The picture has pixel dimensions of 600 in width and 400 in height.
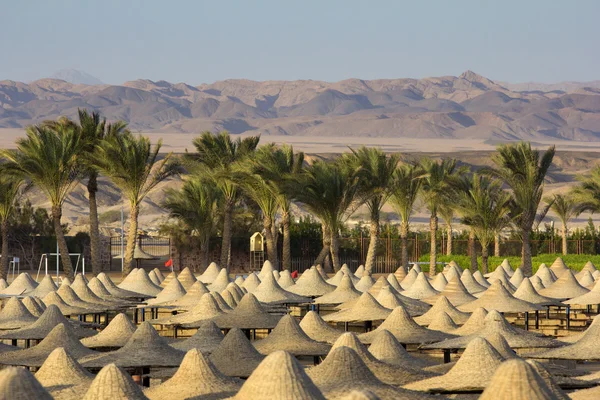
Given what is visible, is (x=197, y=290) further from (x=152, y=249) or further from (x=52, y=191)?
(x=152, y=249)

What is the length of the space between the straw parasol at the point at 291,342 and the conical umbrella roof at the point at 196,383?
5.22m

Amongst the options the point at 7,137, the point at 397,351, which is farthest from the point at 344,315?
the point at 7,137

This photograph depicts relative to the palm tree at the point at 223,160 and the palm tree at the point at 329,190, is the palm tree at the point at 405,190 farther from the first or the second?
the palm tree at the point at 223,160

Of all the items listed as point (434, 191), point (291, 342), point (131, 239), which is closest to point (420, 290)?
point (434, 191)

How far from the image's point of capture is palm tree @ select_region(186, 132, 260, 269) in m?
44.2

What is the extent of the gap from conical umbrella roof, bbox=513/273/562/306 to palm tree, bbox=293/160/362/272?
33.7 feet

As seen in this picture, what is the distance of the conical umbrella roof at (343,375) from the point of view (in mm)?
13984

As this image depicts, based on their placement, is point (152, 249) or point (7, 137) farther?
point (7, 137)

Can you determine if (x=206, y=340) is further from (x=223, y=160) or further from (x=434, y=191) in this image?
(x=434, y=191)

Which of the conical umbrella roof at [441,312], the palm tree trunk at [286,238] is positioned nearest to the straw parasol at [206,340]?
the conical umbrella roof at [441,312]

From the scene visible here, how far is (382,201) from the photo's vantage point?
42406mm

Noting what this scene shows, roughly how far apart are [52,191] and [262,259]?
45.9ft

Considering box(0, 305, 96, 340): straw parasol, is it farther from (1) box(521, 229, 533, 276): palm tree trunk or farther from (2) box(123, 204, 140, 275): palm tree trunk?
(1) box(521, 229, 533, 276): palm tree trunk

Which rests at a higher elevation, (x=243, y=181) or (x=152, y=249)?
(x=243, y=181)
